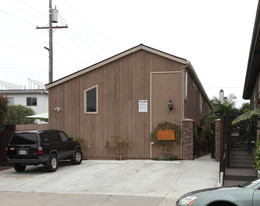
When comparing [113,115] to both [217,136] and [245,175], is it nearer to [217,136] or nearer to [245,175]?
[217,136]

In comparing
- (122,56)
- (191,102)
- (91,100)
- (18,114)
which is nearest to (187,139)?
(191,102)

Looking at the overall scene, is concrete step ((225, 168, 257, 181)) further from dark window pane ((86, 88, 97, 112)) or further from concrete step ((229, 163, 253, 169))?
dark window pane ((86, 88, 97, 112))

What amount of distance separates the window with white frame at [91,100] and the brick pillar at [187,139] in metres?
4.69

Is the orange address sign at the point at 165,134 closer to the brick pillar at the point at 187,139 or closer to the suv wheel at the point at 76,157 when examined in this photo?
the brick pillar at the point at 187,139

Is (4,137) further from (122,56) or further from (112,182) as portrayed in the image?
(112,182)

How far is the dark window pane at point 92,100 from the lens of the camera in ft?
59.1

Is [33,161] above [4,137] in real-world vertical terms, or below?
below

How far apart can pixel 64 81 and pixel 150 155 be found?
6.01m

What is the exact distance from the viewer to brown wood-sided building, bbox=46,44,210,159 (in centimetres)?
1688

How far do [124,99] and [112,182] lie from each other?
21.3 ft

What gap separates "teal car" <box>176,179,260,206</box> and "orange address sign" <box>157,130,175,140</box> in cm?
1021

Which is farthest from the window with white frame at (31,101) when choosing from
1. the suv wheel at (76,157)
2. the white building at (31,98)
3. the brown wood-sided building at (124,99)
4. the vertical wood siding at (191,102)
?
the suv wheel at (76,157)

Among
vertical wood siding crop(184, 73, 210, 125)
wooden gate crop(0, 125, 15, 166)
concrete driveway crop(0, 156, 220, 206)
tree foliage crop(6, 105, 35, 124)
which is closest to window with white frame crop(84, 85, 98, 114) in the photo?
concrete driveway crop(0, 156, 220, 206)

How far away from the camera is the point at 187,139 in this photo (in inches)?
648
